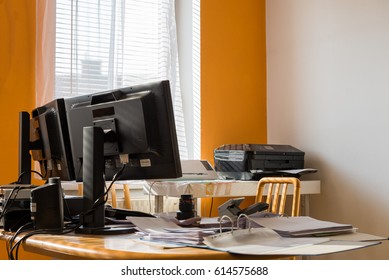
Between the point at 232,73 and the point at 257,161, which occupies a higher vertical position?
the point at 232,73

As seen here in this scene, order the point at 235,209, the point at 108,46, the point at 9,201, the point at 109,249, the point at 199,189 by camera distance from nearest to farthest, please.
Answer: the point at 109,249 < the point at 235,209 < the point at 9,201 < the point at 199,189 < the point at 108,46

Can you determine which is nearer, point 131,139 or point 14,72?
point 131,139

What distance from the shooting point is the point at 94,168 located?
1.68 m

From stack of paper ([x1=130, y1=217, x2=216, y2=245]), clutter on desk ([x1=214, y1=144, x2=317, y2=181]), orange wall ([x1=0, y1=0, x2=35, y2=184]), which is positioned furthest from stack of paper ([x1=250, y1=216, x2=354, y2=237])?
orange wall ([x1=0, y1=0, x2=35, y2=184])

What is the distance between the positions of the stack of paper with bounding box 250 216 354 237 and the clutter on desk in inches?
81.4

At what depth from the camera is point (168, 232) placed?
144 centimetres

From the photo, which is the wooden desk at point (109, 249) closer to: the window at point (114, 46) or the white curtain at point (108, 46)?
the white curtain at point (108, 46)

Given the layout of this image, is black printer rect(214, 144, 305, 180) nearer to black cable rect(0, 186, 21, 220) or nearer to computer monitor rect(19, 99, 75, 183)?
computer monitor rect(19, 99, 75, 183)

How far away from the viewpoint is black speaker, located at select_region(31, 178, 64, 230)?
5.48 ft

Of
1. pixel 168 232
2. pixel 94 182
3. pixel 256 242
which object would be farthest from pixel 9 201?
pixel 256 242

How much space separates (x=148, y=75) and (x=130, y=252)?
3.09 m

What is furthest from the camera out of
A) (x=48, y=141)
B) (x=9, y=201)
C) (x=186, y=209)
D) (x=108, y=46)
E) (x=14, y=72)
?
(x=108, y=46)

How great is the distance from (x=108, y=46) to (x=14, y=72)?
71 centimetres

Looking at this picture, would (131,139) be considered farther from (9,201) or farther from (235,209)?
→ (9,201)
